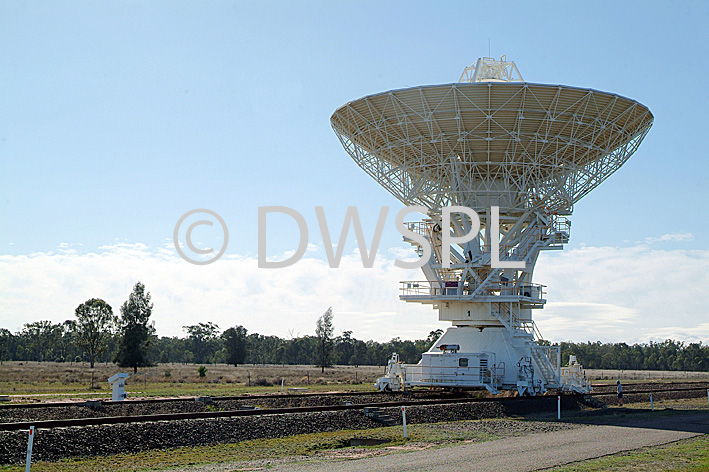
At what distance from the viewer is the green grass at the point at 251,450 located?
1220cm

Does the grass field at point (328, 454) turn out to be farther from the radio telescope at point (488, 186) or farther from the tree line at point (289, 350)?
the tree line at point (289, 350)

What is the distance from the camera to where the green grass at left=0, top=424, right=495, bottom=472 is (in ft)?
40.0

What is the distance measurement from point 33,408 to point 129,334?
45.8m

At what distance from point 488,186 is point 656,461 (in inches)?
716

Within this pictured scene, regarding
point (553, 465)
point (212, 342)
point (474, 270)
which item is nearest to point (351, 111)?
point (474, 270)

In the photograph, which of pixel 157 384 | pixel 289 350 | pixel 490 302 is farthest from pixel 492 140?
pixel 289 350

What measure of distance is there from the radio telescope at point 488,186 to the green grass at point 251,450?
38.9ft

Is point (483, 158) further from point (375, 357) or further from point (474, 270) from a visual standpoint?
point (375, 357)

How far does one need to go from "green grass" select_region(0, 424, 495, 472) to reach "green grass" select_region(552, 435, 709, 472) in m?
3.47

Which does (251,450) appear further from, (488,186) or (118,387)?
(488,186)

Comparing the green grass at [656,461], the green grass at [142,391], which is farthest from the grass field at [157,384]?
the green grass at [656,461]

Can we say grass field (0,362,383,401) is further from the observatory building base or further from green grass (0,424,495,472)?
green grass (0,424,495,472)

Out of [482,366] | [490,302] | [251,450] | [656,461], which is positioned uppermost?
[490,302]

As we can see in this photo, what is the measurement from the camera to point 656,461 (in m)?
12.9
